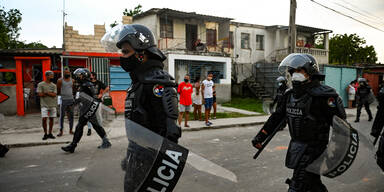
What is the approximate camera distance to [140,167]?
1774 mm

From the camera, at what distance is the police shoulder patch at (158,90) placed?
1979 millimetres

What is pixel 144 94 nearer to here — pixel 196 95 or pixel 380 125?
pixel 380 125

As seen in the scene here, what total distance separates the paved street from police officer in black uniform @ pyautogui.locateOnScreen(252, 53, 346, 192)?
299 millimetres

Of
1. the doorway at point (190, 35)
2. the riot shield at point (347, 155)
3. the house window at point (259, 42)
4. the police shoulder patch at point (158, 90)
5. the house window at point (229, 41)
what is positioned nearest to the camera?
the police shoulder patch at point (158, 90)

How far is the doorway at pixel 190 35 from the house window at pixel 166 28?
4.52 ft

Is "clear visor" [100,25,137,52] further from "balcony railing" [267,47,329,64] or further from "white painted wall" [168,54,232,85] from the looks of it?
"balcony railing" [267,47,329,64]

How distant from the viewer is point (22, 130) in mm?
8180

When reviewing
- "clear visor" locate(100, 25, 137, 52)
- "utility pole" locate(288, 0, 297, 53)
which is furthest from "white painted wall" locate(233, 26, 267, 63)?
"clear visor" locate(100, 25, 137, 52)

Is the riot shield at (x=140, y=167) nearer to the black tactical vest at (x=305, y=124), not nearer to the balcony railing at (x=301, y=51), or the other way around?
the black tactical vest at (x=305, y=124)

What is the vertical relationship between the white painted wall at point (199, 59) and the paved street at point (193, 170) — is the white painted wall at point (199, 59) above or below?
above

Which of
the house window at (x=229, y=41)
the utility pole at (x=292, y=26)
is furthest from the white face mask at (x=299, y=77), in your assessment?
the house window at (x=229, y=41)

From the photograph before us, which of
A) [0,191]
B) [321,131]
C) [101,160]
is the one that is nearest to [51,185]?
[0,191]

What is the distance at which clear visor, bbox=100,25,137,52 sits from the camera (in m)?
2.19

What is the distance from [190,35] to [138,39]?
1819cm
